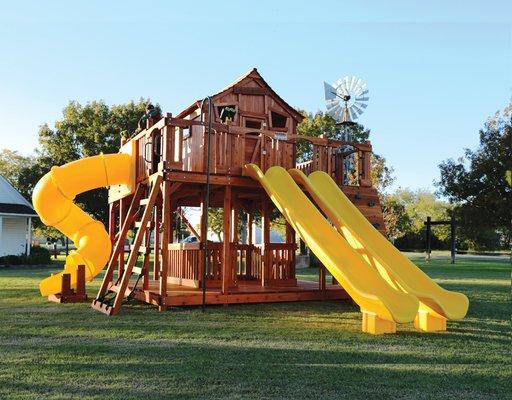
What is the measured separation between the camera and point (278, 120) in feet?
51.0

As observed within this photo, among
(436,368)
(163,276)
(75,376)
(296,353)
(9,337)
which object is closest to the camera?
(75,376)

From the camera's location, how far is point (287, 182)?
35.6 feet

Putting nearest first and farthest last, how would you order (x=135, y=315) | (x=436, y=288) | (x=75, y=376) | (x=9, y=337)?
(x=75, y=376)
(x=9, y=337)
(x=436, y=288)
(x=135, y=315)

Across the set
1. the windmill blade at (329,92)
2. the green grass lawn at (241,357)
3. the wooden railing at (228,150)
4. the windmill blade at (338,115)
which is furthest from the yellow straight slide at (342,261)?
the windmill blade at (329,92)

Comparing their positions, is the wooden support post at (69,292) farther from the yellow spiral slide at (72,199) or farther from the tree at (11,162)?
the tree at (11,162)

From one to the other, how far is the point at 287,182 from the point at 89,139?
26612 millimetres

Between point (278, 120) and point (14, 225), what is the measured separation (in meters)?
21.7

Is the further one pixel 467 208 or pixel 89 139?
pixel 89 139

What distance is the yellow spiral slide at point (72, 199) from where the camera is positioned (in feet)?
38.7

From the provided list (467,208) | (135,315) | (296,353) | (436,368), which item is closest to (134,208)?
(135,315)

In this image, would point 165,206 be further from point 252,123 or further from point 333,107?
point 333,107

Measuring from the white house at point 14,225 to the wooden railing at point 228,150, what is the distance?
20656 millimetres

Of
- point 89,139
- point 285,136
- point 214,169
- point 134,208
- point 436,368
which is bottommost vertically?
point 436,368

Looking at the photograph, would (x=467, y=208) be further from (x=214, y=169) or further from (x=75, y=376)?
(x=75, y=376)
